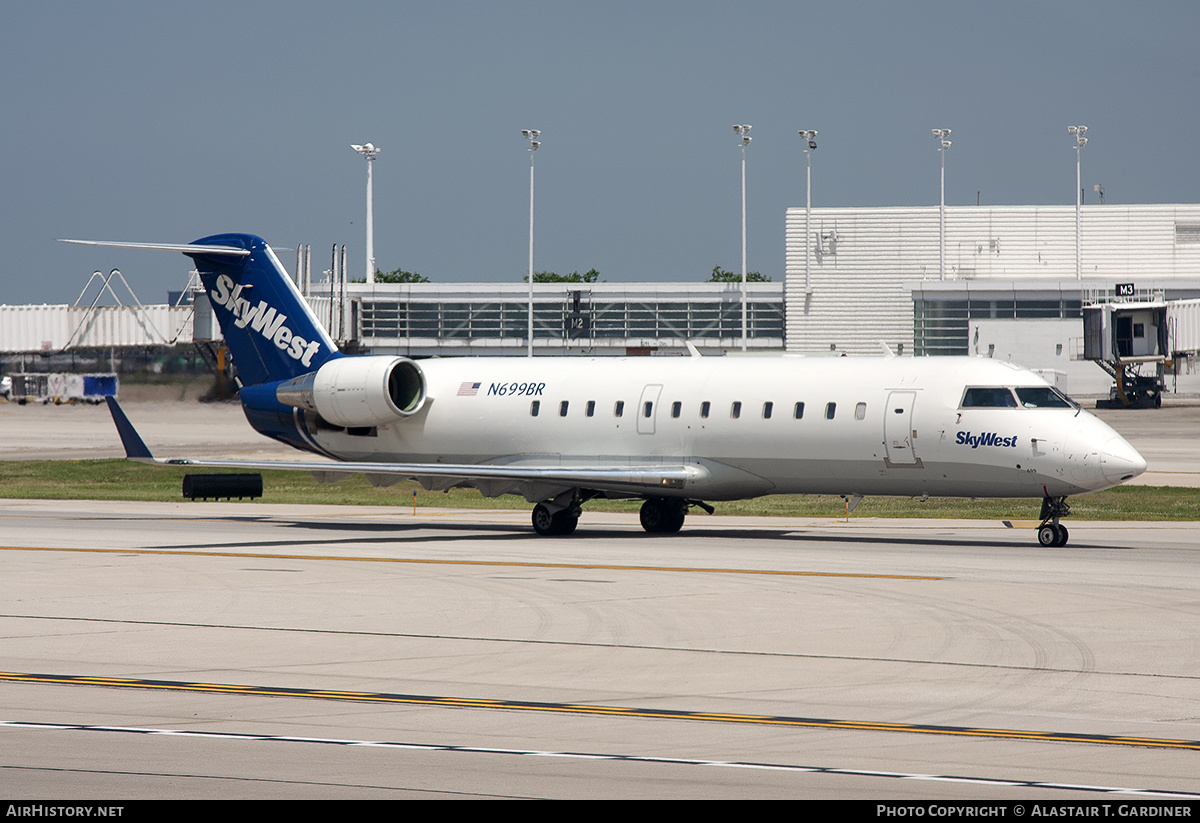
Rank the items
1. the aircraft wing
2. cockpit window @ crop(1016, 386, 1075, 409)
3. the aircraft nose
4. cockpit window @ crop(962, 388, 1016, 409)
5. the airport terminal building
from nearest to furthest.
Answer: the aircraft nose < cockpit window @ crop(1016, 386, 1075, 409) < cockpit window @ crop(962, 388, 1016, 409) < the aircraft wing < the airport terminal building

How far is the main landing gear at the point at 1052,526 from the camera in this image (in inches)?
1024

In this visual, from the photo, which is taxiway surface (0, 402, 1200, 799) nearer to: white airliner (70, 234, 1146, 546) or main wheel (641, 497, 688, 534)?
white airliner (70, 234, 1146, 546)

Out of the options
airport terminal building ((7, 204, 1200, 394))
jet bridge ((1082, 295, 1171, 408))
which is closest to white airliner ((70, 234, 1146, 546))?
jet bridge ((1082, 295, 1171, 408))

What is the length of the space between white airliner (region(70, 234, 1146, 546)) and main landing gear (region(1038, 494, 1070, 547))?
0.04 metres

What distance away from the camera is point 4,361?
351ft

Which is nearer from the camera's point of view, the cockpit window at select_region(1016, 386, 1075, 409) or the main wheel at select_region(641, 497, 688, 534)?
the cockpit window at select_region(1016, 386, 1075, 409)

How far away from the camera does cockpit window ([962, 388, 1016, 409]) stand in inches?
1021

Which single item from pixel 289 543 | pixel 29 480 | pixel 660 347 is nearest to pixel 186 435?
pixel 29 480

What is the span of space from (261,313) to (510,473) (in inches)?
301

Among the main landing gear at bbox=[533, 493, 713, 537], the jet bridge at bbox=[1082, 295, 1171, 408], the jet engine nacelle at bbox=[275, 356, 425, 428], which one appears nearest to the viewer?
the main landing gear at bbox=[533, 493, 713, 537]

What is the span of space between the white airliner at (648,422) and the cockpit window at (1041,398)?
27 mm

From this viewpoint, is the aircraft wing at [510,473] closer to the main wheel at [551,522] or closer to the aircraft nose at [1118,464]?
the main wheel at [551,522]

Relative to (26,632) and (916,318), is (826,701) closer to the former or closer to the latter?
(26,632)

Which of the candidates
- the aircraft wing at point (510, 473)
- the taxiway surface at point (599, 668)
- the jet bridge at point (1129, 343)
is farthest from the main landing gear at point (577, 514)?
the jet bridge at point (1129, 343)
